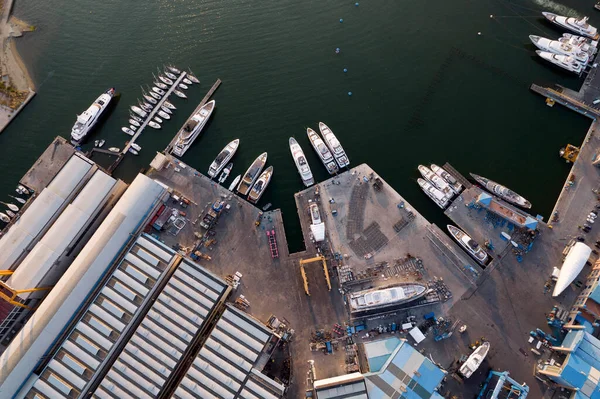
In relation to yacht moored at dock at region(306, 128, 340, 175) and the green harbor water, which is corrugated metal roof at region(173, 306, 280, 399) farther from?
yacht moored at dock at region(306, 128, 340, 175)

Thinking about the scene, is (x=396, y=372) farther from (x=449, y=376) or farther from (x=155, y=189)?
(x=155, y=189)

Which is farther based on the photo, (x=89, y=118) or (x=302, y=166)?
(x=89, y=118)

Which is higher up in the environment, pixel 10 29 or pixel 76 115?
Result: pixel 10 29

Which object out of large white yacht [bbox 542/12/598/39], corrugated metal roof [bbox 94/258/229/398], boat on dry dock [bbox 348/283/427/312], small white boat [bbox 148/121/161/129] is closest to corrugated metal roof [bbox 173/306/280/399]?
corrugated metal roof [bbox 94/258/229/398]

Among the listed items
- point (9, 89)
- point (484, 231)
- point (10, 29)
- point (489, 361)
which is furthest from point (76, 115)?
point (489, 361)

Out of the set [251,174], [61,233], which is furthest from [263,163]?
[61,233]

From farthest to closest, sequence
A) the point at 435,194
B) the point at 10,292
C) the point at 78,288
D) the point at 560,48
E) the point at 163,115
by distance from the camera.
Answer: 1. the point at 163,115
2. the point at 560,48
3. the point at 435,194
4. the point at 10,292
5. the point at 78,288

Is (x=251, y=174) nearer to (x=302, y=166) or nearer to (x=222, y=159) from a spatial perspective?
(x=222, y=159)
